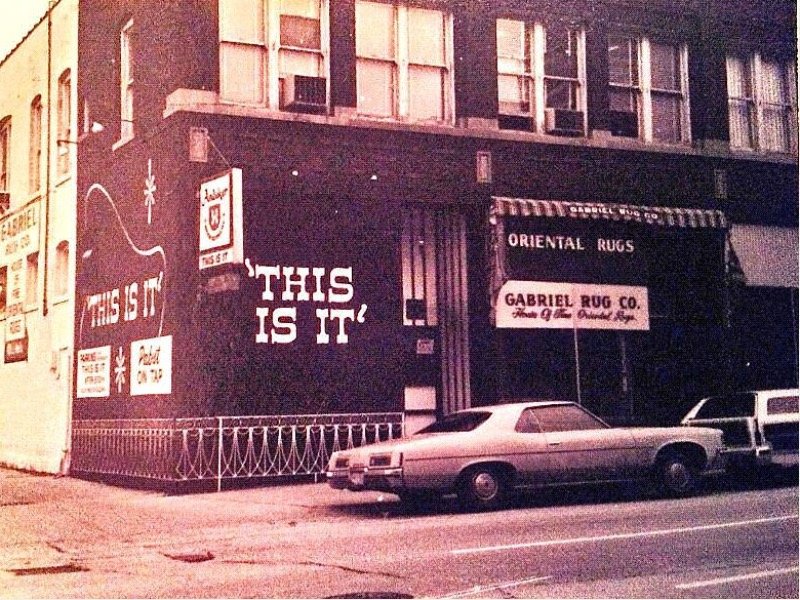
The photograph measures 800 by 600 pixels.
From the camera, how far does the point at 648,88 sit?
18484 millimetres

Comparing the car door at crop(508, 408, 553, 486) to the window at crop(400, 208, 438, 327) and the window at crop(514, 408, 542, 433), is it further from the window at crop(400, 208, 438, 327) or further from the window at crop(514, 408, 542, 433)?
the window at crop(400, 208, 438, 327)

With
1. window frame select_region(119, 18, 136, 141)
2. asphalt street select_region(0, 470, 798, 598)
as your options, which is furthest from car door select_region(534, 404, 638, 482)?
window frame select_region(119, 18, 136, 141)

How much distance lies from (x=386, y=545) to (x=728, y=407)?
22.3ft

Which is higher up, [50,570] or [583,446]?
[583,446]

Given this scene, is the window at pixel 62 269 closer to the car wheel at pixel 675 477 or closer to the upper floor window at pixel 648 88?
the car wheel at pixel 675 477

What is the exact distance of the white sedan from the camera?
1153 cm

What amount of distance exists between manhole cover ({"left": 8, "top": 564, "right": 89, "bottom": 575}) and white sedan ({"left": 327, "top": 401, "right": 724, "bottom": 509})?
145 inches

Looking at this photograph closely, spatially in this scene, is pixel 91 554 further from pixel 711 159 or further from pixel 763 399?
pixel 711 159

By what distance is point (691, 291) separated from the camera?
1786 centimetres

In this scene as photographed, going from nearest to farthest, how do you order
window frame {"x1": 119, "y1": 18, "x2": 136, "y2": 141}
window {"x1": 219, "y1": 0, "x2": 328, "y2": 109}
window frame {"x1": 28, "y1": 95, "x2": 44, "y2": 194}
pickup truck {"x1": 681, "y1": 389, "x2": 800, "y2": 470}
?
window frame {"x1": 28, "y1": 95, "x2": 44, "y2": 194}
pickup truck {"x1": 681, "y1": 389, "x2": 800, "y2": 470}
window frame {"x1": 119, "y1": 18, "x2": 136, "y2": 141}
window {"x1": 219, "y1": 0, "x2": 328, "y2": 109}

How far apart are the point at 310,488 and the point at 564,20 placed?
933 centimetres

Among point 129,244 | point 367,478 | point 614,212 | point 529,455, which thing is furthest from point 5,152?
point 614,212

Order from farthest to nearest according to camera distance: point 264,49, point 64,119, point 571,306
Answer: point 571,306 < point 264,49 < point 64,119

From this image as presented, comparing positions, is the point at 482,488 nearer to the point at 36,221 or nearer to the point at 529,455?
the point at 529,455
